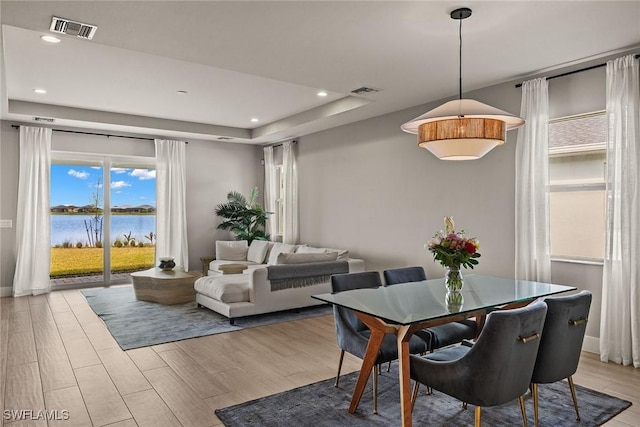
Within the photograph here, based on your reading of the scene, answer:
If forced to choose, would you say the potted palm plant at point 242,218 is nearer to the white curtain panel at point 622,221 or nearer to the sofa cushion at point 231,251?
the sofa cushion at point 231,251

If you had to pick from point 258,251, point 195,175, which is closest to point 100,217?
point 195,175

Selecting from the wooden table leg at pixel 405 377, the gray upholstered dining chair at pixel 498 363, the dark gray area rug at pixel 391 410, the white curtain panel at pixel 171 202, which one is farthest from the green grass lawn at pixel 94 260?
the gray upholstered dining chair at pixel 498 363

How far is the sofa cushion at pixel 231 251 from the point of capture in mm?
7926

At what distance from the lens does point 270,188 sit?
8.71 meters

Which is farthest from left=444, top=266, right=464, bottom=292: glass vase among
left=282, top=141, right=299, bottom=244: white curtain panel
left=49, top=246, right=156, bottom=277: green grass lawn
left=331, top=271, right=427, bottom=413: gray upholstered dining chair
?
left=49, top=246, right=156, bottom=277: green grass lawn

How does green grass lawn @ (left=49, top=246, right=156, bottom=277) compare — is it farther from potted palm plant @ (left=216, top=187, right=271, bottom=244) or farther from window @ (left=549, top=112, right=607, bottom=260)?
window @ (left=549, top=112, right=607, bottom=260)

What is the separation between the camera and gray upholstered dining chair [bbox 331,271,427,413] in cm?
284

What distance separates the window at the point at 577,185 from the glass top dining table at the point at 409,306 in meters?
1.08

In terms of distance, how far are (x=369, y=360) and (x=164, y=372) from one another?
1.82 m

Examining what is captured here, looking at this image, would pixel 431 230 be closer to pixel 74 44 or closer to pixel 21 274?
pixel 74 44

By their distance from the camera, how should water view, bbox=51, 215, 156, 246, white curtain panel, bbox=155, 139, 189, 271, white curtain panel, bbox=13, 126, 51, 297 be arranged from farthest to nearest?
white curtain panel, bbox=155, 139, 189, 271 → water view, bbox=51, 215, 156, 246 → white curtain panel, bbox=13, 126, 51, 297

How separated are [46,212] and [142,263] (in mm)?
1842

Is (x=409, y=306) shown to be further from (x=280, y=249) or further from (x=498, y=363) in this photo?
(x=280, y=249)

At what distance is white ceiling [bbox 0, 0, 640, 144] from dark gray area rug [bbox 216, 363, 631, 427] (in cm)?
267
